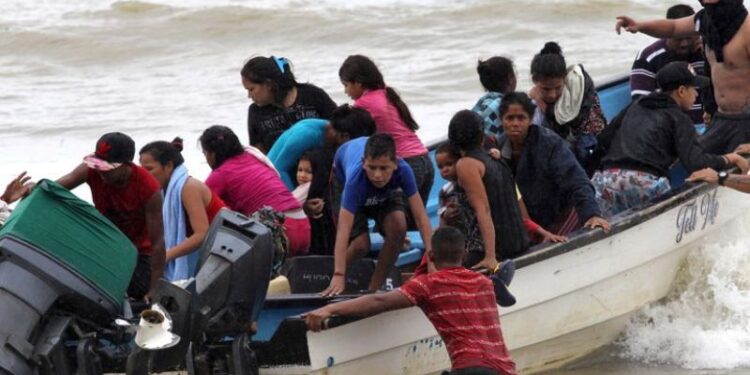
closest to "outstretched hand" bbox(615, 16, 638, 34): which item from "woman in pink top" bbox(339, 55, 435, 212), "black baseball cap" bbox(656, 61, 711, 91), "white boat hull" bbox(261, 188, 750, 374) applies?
"black baseball cap" bbox(656, 61, 711, 91)

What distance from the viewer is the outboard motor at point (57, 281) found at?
6.56 m

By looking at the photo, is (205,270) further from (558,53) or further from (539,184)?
(558,53)

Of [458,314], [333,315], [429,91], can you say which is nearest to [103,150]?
[333,315]

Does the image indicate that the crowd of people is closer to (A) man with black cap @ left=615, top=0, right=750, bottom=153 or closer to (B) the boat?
(A) man with black cap @ left=615, top=0, right=750, bottom=153

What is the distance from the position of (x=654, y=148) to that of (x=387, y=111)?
1.46 meters

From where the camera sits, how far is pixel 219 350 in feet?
22.8

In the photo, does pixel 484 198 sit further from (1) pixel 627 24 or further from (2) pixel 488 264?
(1) pixel 627 24

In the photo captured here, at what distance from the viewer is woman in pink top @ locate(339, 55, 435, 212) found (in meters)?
8.98

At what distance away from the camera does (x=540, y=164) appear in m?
8.20

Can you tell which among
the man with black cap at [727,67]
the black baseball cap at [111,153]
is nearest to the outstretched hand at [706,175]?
the man with black cap at [727,67]

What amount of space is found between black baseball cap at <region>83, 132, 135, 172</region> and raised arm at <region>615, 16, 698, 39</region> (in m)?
3.37

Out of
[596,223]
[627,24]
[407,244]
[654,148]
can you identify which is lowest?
[407,244]

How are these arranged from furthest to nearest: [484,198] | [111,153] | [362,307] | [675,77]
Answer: [675,77], [484,198], [111,153], [362,307]

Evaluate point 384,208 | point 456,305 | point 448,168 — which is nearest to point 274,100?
point 384,208
